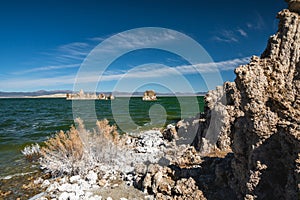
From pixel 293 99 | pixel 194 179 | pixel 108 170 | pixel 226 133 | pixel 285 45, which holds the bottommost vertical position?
pixel 108 170

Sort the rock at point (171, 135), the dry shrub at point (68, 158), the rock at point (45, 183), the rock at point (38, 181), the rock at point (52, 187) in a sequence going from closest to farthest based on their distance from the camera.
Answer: the rock at point (52, 187), the rock at point (45, 183), the rock at point (38, 181), the dry shrub at point (68, 158), the rock at point (171, 135)

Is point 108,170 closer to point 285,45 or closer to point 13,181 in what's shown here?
point 13,181

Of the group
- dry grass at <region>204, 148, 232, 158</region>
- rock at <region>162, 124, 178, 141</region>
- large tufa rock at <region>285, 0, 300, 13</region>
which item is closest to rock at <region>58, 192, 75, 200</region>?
dry grass at <region>204, 148, 232, 158</region>

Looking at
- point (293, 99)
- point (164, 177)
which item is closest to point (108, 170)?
point (164, 177)

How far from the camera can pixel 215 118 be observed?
10211 millimetres

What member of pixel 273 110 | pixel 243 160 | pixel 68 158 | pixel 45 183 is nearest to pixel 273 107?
pixel 273 110

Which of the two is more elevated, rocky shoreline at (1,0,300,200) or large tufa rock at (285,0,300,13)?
large tufa rock at (285,0,300,13)

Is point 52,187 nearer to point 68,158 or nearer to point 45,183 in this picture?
point 45,183

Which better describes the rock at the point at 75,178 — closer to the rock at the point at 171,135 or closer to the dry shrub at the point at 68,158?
the dry shrub at the point at 68,158

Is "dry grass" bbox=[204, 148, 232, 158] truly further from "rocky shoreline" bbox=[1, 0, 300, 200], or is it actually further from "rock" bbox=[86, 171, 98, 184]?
"rock" bbox=[86, 171, 98, 184]

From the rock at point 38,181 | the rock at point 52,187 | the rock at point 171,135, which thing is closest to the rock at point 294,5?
the rock at point 52,187

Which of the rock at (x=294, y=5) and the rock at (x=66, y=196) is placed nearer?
the rock at (x=294, y=5)

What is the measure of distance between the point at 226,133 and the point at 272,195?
16.7 ft

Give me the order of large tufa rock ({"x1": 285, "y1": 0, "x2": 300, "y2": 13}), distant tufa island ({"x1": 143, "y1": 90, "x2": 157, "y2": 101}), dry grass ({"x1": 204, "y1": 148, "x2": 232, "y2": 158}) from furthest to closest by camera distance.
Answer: distant tufa island ({"x1": 143, "y1": 90, "x2": 157, "y2": 101}) < dry grass ({"x1": 204, "y1": 148, "x2": 232, "y2": 158}) < large tufa rock ({"x1": 285, "y1": 0, "x2": 300, "y2": 13})
